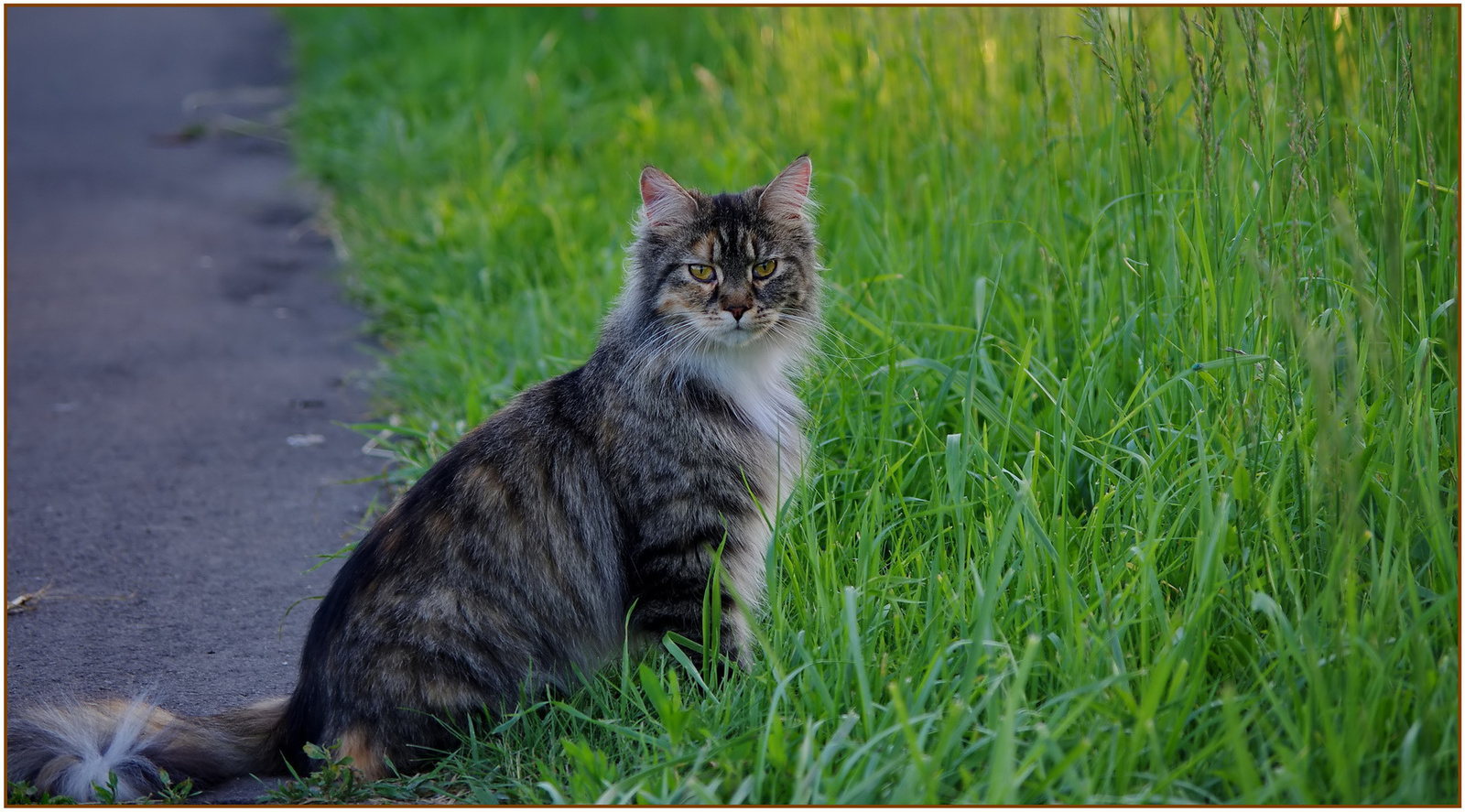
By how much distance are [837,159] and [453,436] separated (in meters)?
2.25

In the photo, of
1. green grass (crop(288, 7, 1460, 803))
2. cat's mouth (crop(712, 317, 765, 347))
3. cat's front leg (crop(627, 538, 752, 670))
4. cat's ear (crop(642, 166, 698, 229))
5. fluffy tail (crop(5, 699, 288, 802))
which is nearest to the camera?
green grass (crop(288, 7, 1460, 803))

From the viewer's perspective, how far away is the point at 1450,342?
2.71 meters

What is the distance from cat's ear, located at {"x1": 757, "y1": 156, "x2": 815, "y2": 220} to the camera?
326 cm

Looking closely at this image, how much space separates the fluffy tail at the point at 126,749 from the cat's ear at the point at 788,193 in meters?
1.77

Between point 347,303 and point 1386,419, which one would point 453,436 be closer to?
point 347,303

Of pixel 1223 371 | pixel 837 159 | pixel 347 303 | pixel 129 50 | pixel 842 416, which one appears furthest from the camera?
pixel 129 50

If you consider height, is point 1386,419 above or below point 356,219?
below

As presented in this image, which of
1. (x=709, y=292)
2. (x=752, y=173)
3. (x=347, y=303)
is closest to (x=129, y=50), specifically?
(x=347, y=303)

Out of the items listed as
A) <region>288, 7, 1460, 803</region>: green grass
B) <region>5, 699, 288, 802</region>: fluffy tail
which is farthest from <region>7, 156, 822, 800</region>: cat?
<region>288, 7, 1460, 803</region>: green grass

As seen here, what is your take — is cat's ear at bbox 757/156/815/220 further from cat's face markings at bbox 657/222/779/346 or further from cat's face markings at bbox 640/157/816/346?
cat's face markings at bbox 657/222/779/346

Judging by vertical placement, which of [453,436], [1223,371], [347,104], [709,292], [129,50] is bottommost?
[453,436]

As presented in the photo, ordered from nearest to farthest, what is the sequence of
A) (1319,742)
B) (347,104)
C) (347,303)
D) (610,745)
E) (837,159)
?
(1319,742) → (610,745) → (837,159) → (347,303) → (347,104)

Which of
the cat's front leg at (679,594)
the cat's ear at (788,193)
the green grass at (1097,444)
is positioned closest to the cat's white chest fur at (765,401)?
the green grass at (1097,444)

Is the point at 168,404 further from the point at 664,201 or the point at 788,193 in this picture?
the point at 788,193
